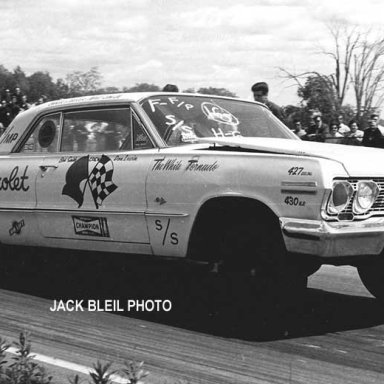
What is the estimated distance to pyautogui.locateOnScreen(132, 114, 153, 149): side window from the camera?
6.44 metres

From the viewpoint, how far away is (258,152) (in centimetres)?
568

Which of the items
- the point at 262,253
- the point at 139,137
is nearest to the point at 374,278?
the point at 262,253

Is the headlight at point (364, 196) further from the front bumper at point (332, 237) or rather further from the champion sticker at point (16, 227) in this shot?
the champion sticker at point (16, 227)

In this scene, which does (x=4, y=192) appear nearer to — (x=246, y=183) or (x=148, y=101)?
(x=148, y=101)

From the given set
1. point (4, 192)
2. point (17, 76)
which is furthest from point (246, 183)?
point (17, 76)

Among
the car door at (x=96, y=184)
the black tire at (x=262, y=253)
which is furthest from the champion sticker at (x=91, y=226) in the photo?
the black tire at (x=262, y=253)

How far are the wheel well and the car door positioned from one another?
0.47m

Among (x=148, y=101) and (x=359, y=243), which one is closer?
(x=359, y=243)

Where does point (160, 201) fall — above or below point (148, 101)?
below

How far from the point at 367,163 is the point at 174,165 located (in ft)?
4.40

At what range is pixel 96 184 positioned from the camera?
6.50m

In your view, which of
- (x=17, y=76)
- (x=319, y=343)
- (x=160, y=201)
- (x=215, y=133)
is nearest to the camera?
(x=319, y=343)

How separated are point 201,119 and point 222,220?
1.09 m

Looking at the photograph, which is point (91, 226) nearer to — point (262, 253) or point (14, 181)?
point (14, 181)
